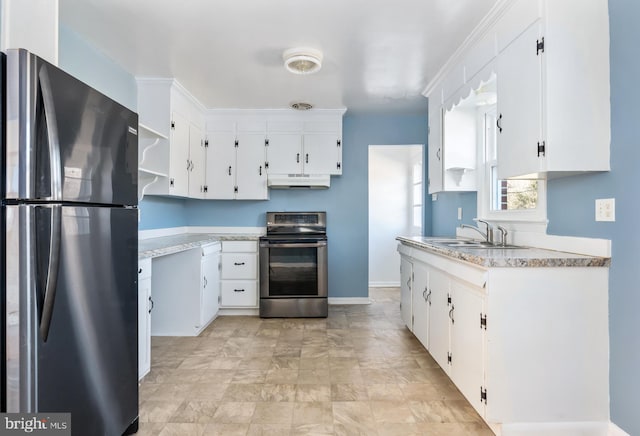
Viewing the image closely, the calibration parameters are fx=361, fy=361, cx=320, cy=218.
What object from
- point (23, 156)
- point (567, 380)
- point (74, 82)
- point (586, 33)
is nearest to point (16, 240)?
point (23, 156)

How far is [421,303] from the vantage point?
9.19 ft

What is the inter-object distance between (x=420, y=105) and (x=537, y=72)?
228cm

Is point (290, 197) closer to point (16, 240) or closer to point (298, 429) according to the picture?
point (298, 429)

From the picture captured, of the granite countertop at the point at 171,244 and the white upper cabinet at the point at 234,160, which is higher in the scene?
the white upper cabinet at the point at 234,160

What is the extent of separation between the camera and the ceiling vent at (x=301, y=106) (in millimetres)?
3893

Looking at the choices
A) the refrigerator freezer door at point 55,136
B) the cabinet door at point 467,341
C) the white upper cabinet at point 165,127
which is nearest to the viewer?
the refrigerator freezer door at point 55,136

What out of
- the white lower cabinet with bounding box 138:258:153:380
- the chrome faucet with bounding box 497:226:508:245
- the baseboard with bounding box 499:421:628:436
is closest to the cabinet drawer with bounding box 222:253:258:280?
the white lower cabinet with bounding box 138:258:153:380

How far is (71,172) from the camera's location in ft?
4.34

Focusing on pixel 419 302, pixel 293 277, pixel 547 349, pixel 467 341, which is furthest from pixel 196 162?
pixel 547 349

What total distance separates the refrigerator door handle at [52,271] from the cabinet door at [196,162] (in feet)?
8.55

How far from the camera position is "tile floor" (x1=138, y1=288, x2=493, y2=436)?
6.23ft

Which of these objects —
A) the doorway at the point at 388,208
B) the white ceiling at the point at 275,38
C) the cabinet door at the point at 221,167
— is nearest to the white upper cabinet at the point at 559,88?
the white ceiling at the point at 275,38

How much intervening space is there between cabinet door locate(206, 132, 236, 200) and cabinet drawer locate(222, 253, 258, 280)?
2.34 feet

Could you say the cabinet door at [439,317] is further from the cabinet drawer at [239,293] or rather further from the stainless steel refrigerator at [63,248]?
the cabinet drawer at [239,293]
